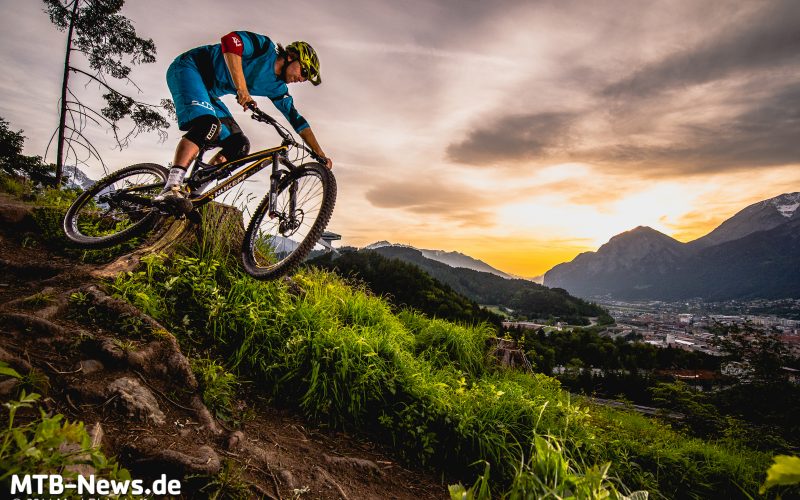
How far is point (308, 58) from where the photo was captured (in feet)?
15.3

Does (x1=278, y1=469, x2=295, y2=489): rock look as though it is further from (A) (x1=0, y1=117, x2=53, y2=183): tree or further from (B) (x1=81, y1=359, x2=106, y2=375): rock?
(A) (x1=0, y1=117, x2=53, y2=183): tree

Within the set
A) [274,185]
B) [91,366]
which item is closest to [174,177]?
[274,185]

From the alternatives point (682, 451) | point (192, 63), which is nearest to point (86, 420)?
point (192, 63)

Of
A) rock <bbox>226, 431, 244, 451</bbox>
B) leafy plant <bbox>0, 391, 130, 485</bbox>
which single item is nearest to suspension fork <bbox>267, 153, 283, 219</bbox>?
rock <bbox>226, 431, 244, 451</bbox>

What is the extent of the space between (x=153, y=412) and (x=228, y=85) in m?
3.94

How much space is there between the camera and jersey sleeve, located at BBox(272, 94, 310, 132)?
4.84 meters

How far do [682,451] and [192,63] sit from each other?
821 cm

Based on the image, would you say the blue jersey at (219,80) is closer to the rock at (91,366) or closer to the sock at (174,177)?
→ the sock at (174,177)

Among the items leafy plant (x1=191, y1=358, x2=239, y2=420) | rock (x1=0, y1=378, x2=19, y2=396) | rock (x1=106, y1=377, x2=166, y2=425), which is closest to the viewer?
rock (x1=0, y1=378, x2=19, y2=396)

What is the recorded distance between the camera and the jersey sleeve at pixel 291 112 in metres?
Result: 4.84

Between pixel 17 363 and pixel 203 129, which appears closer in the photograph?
pixel 17 363

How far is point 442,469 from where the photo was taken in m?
3.24

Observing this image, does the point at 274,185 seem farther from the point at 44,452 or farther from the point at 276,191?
the point at 44,452

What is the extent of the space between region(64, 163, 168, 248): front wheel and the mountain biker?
0.70m
